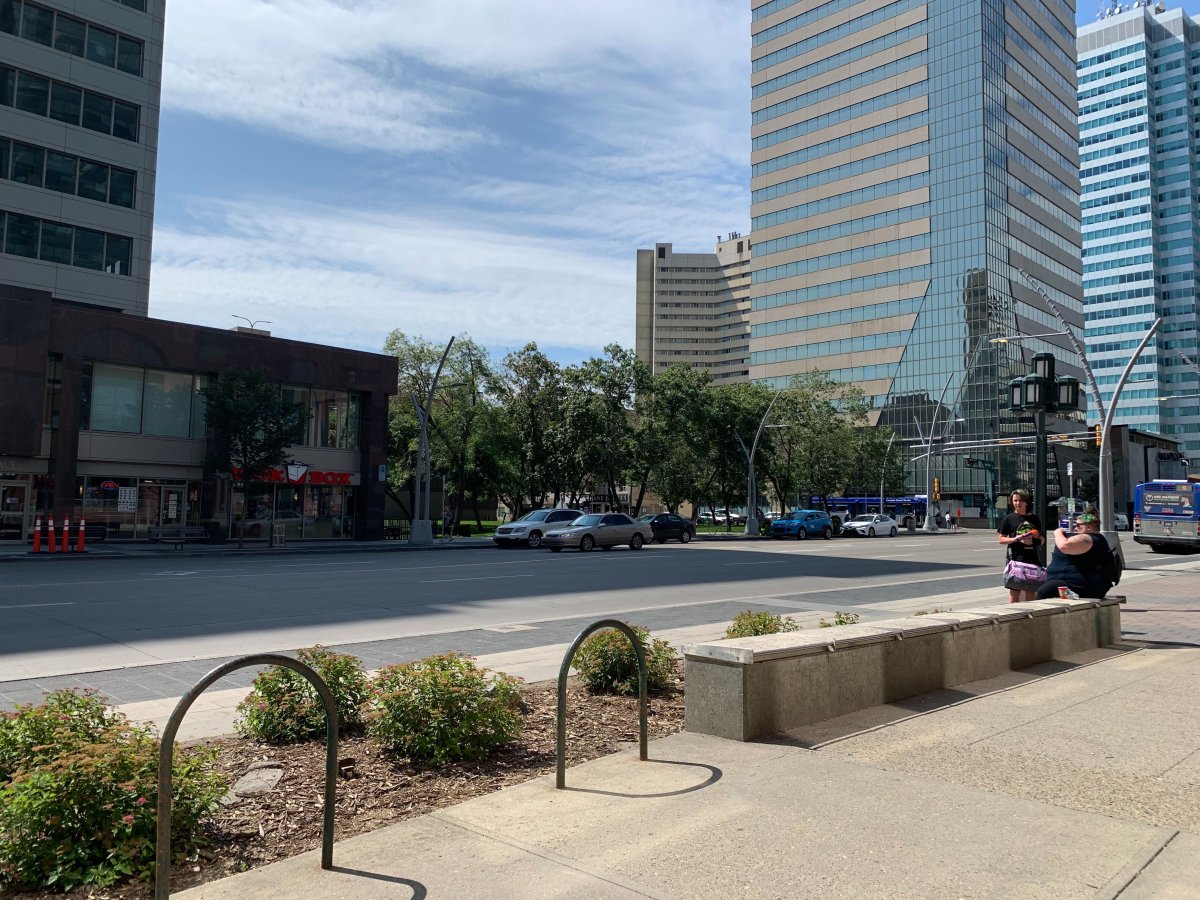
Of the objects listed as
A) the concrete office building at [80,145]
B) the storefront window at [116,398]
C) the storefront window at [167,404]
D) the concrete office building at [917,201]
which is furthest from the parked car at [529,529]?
the concrete office building at [917,201]

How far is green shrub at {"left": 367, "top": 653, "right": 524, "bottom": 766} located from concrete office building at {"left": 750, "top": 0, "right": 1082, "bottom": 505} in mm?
93110

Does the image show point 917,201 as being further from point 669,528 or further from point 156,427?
point 156,427

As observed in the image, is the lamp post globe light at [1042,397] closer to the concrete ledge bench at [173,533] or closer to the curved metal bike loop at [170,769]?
the curved metal bike loop at [170,769]

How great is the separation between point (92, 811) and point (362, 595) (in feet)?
39.2

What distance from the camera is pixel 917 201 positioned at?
322 ft

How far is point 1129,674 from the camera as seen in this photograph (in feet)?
27.0

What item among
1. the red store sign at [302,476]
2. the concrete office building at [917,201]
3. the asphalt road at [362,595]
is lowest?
the asphalt road at [362,595]

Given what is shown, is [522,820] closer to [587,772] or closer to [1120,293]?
[587,772]

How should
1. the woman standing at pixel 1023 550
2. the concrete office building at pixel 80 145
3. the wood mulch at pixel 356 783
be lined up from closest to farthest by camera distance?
1. the wood mulch at pixel 356 783
2. the woman standing at pixel 1023 550
3. the concrete office building at pixel 80 145

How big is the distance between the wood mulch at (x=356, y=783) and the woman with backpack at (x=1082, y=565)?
6021 mm

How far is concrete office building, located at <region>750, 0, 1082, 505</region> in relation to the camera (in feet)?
306

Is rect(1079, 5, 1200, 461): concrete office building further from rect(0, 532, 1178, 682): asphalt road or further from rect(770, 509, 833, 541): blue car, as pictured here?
rect(0, 532, 1178, 682): asphalt road

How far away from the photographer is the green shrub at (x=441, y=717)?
205 inches

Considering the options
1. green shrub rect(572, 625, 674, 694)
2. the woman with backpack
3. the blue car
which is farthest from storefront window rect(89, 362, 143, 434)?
the blue car
